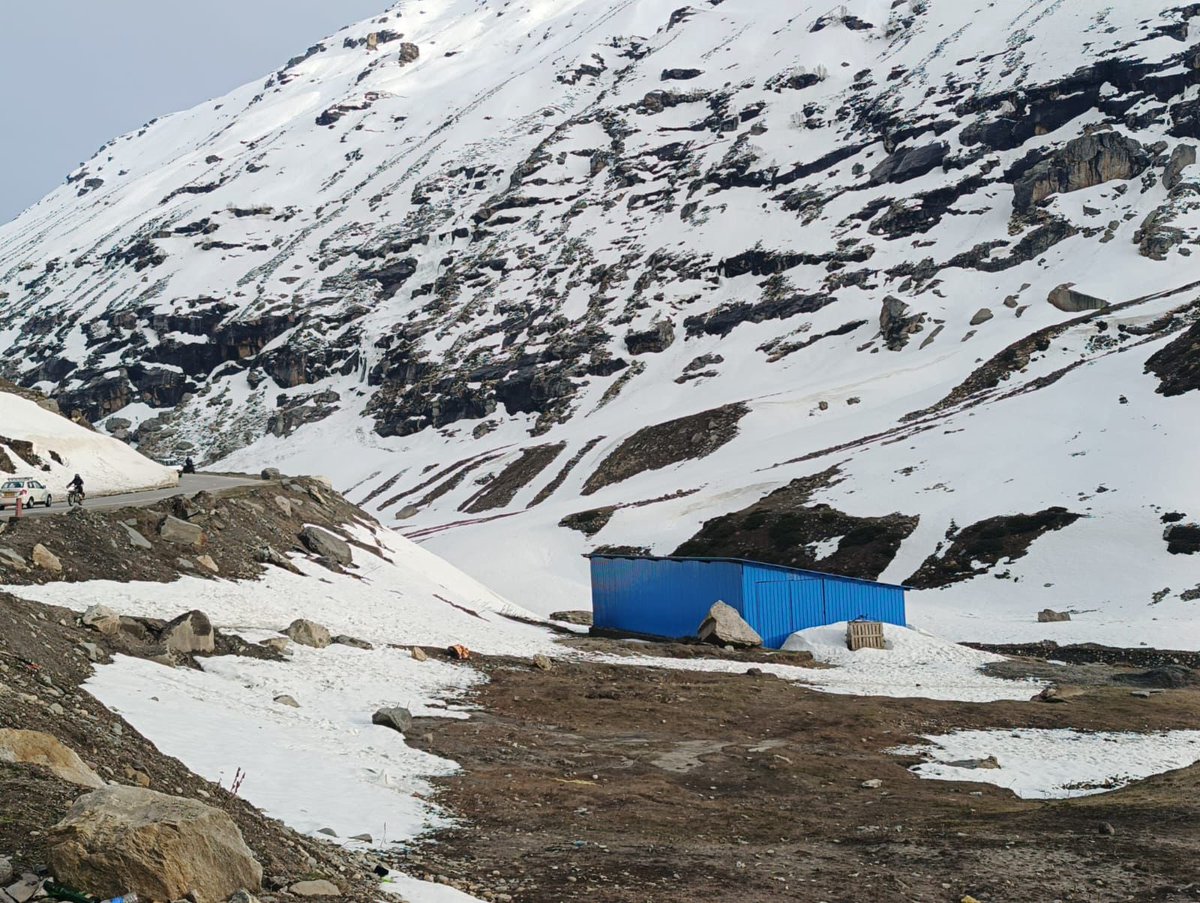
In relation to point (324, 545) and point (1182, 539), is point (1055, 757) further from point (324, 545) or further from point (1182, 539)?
point (1182, 539)

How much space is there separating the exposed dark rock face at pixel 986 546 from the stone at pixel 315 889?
53.5 meters

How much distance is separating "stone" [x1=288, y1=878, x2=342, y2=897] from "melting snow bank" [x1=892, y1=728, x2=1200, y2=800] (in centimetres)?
1373

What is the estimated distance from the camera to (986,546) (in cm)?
5912

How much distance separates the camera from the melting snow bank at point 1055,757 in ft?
61.4

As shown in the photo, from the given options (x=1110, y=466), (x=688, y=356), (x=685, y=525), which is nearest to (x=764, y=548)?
(x=685, y=525)

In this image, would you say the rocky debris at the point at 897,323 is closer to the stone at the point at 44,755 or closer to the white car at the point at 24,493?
the white car at the point at 24,493

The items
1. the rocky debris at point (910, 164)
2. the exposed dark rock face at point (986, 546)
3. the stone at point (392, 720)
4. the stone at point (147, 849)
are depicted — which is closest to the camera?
the stone at point (147, 849)

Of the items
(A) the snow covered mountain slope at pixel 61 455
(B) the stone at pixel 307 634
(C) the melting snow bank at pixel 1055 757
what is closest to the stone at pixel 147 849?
(C) the melting snow bank at pixel 1055 757

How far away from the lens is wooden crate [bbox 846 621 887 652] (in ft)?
130

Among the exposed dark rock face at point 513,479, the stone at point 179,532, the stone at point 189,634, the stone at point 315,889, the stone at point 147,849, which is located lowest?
the exposed dark rock face at point 513,479

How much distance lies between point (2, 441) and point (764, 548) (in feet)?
151

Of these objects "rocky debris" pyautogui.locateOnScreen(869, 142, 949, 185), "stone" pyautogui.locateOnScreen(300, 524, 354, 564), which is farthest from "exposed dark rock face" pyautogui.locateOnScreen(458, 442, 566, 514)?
"rocky debris" pyautogui.locateOnScreen(869, 142, 949, 185)

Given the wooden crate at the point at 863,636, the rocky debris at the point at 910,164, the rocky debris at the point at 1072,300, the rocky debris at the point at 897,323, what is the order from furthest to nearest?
1. the rocky debris at the point at 910,164
2. the rocky debris at the point at 897,323
3. the rocky debris at the point at 1072,300
4. the wooden crate at the point at 863,636

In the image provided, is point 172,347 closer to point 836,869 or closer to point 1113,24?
point 1113,24
